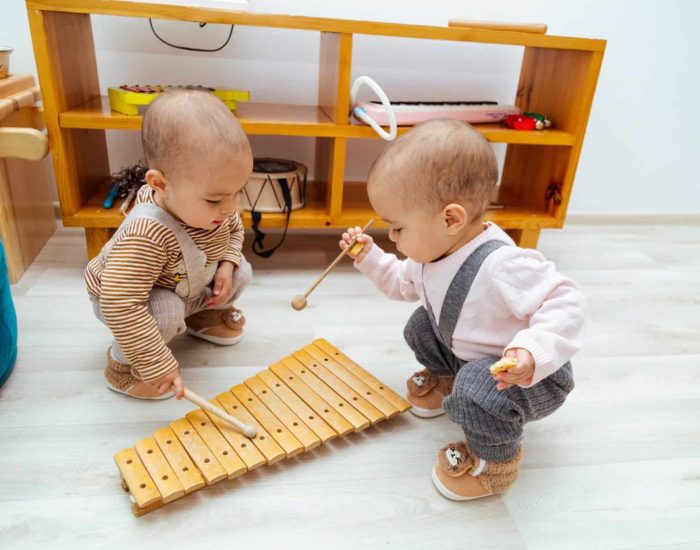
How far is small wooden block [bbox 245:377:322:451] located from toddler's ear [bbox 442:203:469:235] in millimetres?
382

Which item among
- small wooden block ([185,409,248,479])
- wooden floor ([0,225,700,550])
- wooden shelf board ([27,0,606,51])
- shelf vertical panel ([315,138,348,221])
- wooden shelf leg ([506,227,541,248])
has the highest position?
wooden shelf board ([27,0,606,51])

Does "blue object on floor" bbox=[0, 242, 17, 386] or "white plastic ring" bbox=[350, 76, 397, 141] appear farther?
"white plastic ring" bbox=[350, 76, 397, 141]

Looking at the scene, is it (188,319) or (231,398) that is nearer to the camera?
Answer: (231,398)

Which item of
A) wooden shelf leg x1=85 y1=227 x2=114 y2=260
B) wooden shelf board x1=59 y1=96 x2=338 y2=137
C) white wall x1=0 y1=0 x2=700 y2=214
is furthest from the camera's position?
white wall x1=0 y1=0 x2=700 y2=214

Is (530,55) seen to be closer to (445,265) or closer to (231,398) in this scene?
(445,265)

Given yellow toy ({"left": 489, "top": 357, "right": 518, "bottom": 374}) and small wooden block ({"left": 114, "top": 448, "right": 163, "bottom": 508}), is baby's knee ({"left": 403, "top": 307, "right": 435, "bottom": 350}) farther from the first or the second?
small wooden block ({"left": 114, "top": 448, "right": 163, "bottom": 508})

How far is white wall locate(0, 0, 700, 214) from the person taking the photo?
A: 155 centimetres

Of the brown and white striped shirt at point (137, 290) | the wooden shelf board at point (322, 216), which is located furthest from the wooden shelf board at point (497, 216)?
the brown and white striped shirt at point (137, 290)

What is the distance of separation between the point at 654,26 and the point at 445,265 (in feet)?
4.85

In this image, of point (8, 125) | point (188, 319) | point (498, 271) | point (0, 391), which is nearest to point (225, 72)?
point (8, 125)

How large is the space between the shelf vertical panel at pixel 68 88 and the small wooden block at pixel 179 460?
714 mm

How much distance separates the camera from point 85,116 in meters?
1.25

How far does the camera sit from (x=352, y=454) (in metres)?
0.89

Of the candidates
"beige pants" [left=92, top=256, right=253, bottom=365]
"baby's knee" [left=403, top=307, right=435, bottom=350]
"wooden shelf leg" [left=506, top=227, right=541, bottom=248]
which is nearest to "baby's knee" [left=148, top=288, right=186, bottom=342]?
"beige pants" [left=92, top=256, right=253, bottom=365]
